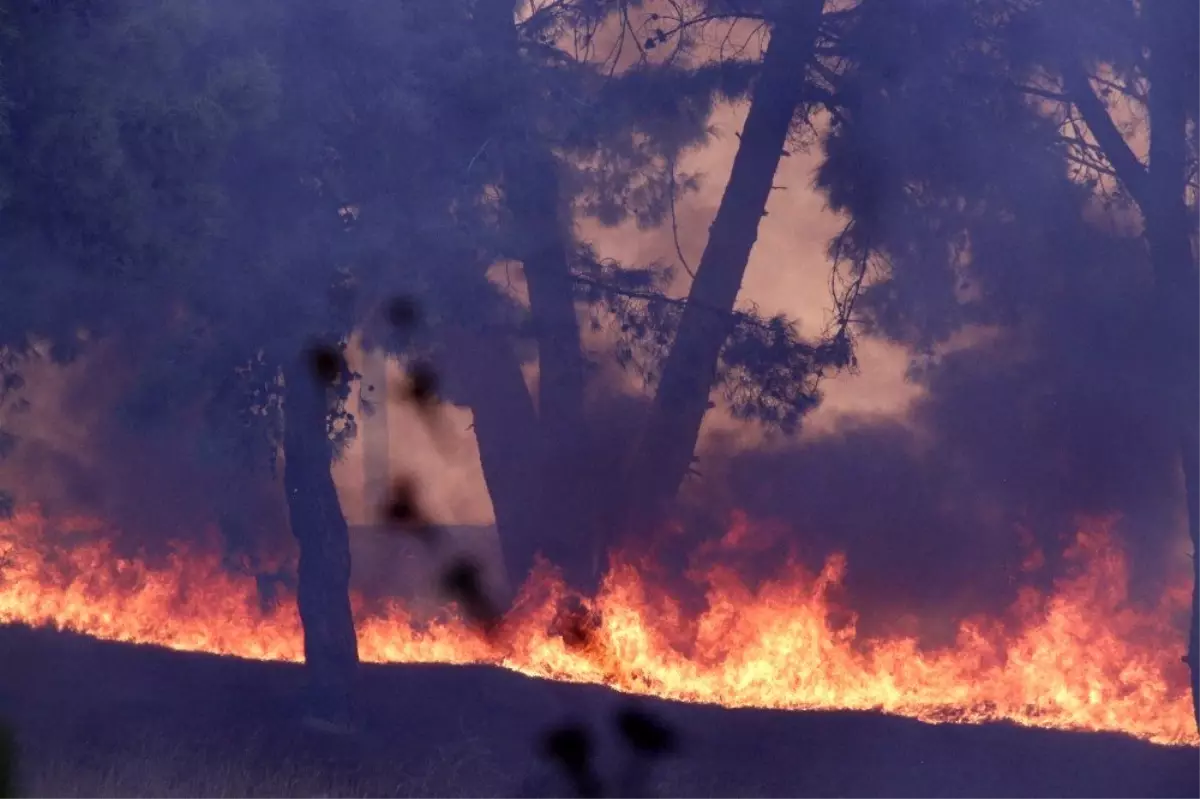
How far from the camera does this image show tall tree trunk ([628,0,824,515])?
790 centimetres

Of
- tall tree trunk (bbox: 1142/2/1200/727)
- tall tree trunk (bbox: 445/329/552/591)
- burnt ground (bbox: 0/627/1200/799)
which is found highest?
tall tree trunk (bbox: 1142/2/1200/727)

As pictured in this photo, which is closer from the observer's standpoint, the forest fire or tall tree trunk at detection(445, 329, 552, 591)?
the forest fire

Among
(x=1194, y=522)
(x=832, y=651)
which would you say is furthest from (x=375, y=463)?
(x=1194, y=522)

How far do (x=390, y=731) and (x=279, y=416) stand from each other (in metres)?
2.12

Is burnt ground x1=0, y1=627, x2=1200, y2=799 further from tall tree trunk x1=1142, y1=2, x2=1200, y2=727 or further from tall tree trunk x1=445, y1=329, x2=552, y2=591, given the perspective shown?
tall tree trunk x1=1142, y1=2, x2=1200, y2=727

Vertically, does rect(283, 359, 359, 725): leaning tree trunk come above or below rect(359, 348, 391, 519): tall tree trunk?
below

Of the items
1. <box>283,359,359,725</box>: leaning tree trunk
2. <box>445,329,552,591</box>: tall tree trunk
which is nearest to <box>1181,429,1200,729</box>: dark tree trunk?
<box>445,329,552,591</box>: tall tree trunk

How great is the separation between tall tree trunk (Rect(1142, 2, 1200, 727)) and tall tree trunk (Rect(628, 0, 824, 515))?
2.17m

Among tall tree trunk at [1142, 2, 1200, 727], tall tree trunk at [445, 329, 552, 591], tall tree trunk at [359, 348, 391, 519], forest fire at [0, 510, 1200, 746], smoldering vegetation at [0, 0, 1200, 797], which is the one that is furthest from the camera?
tall tree trunk at [359, 348, 391, 519]

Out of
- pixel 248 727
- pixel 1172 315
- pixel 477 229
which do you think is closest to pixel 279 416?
pixel 477 229

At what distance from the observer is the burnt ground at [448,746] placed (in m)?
6.41

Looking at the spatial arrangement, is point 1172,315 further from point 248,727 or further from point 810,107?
point 248,727

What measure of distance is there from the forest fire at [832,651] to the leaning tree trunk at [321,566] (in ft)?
4.69

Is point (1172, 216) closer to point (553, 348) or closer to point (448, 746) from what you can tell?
point (553, 348)
